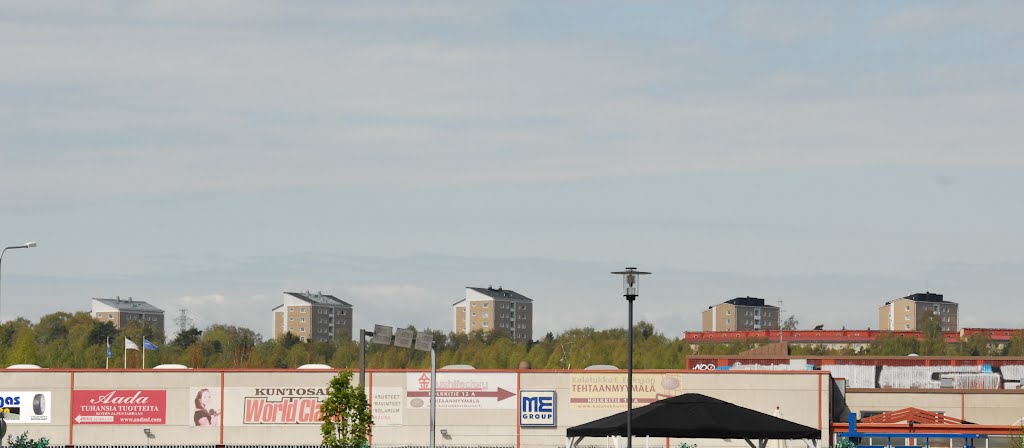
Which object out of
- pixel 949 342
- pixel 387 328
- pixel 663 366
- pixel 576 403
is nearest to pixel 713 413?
pixel 387 328

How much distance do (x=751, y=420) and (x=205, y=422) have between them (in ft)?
129

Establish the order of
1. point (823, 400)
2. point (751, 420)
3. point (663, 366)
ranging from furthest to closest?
point (663, 366), point (823, 400), point (751, 420)

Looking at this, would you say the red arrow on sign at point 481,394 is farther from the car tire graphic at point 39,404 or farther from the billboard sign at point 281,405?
the car tire graphic at point 39,404

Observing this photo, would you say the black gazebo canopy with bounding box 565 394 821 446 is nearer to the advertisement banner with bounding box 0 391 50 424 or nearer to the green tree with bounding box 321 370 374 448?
the green tree with bounding box 321 370 374 448

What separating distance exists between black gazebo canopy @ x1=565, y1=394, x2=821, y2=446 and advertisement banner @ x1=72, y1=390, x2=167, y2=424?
1479 inches

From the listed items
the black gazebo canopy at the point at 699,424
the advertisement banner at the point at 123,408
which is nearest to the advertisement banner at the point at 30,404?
the advertisement banner at the point at 123,408

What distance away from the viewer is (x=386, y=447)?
69250mm

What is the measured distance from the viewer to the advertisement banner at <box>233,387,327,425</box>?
69688 mm

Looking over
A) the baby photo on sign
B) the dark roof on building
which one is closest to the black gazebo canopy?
the dark roof on building

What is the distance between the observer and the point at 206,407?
230 ft

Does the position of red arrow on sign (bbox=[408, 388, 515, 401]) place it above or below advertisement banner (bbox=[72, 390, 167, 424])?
above

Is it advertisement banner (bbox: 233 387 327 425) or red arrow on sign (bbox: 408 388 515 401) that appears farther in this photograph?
advertisement banner (bbox: 233 387 327 425)

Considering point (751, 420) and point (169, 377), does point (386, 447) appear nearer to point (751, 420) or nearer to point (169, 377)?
point (169, 377)

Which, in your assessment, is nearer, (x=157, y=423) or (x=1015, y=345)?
(x=157, y=423)
